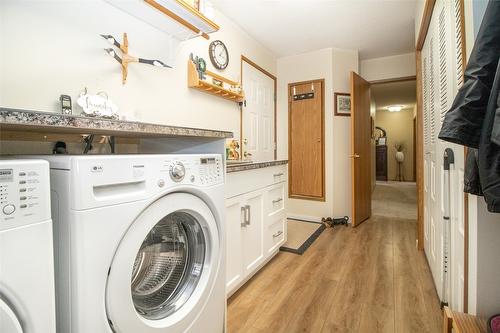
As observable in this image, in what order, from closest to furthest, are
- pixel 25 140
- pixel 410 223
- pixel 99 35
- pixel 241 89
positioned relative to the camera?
pixel 25 140 < pixel 99 35 < pixel 241 89 < pixel 410 223

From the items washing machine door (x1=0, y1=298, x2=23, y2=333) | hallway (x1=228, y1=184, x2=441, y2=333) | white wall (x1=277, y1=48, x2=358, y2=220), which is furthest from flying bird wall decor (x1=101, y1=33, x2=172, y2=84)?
white wall (x1=277, y1=48, x2=358, y2=220)

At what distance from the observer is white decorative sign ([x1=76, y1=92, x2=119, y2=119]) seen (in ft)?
4.42

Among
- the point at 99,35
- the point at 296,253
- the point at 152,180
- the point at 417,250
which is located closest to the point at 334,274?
the point at 296,253

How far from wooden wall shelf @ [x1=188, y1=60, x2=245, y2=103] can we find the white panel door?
14.7 inches

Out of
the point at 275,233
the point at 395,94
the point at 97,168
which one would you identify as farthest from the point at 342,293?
the point at 395,94

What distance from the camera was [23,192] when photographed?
0.54m

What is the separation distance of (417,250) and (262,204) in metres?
1.62

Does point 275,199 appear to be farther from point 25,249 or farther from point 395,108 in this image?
point 395,108

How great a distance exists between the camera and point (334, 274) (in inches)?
77.3

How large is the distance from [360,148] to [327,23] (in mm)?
1585

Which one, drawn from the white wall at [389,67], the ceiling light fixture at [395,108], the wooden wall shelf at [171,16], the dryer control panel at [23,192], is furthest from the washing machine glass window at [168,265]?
the ceiling light fixture at [395,108]

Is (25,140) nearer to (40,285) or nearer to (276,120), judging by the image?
(40,285)

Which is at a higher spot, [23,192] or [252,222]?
[23,192]

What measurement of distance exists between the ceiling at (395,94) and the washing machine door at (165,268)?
4.59m
